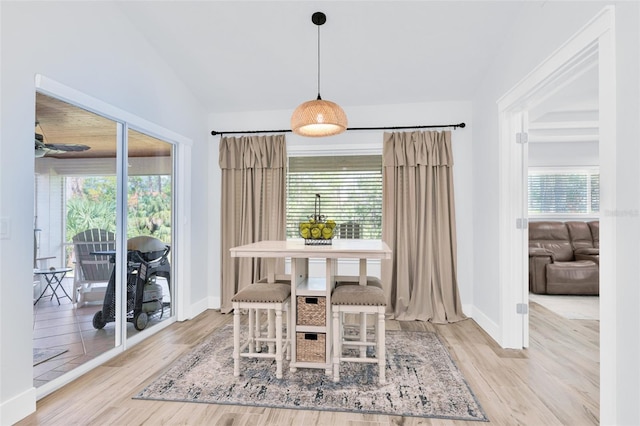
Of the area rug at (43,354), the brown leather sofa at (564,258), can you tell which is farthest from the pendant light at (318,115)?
the brown leather sofa at (564,258)

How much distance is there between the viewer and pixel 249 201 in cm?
431

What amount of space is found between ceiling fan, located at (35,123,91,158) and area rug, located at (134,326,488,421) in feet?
5.61

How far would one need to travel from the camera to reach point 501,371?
2660 millimetres

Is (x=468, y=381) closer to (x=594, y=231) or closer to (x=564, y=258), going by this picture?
(x=564, y=258)

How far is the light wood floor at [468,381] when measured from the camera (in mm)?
2029

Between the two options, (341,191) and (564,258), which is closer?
(341,191)

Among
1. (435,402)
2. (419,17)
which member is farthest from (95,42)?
(435,402)

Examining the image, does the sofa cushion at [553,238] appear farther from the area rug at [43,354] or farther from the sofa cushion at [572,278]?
the area rug at [43,354]

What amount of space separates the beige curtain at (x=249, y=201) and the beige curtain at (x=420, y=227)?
49.9 inches

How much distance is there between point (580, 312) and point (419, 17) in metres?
3.81

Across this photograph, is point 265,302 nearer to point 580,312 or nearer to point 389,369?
point 389,369
